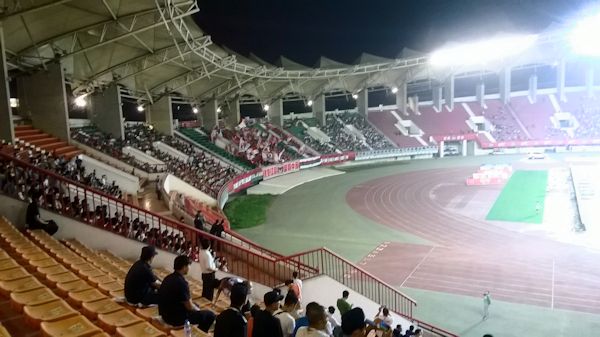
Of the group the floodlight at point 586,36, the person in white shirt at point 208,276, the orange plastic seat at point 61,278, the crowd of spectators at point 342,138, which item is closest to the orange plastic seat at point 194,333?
the person in white shirt at point 208,276

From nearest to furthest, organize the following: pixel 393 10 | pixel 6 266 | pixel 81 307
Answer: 1. pixel 81 307
2. pixel 6 266
3. pixel 393 10

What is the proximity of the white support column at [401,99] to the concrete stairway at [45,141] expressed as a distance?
4413cm

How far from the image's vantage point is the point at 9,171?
9133 mm

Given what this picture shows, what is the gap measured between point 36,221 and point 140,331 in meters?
5.56

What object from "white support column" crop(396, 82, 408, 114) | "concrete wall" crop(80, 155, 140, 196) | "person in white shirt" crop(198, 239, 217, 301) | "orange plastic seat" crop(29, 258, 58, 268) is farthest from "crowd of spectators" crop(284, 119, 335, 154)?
"orange plastic seat" crop(29, 258, 58, 268)

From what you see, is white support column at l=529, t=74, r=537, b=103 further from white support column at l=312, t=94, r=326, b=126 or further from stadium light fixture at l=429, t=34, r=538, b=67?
white support column at l=312, t=94, r=326, b=126

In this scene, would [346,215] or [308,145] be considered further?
[308,145]

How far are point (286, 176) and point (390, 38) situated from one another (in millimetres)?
26695

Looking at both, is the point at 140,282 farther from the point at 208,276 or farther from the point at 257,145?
the point at 257,145

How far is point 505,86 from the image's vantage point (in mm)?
55375

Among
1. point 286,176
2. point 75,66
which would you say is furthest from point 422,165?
point 75,66

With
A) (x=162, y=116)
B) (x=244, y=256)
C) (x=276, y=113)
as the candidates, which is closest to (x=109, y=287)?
(x=244, y=256)

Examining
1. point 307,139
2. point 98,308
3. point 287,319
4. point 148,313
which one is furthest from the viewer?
point 307,139

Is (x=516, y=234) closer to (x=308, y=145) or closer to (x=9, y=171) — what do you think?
(x=9, y=171)
